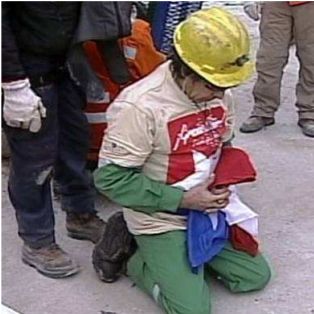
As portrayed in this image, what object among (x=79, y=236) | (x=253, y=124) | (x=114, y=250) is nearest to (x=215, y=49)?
(x=114, y=250)

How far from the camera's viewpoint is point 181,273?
3049 millimetres

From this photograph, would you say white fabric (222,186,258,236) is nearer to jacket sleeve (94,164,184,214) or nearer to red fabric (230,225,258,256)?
red fabric (230,225,258,256)

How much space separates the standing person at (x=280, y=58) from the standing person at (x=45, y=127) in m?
1.25

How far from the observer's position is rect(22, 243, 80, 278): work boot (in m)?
3.30

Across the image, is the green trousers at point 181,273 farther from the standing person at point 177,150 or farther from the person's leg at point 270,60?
the person's leg at point 270,60

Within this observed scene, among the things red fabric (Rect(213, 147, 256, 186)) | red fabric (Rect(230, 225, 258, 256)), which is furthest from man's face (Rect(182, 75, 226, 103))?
red fabric (Rect(230, 225, 258, 256))

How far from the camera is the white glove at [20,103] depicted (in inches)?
112

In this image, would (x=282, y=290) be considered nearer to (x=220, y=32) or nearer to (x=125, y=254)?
(x=125, y=254)

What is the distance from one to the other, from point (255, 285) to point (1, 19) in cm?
119

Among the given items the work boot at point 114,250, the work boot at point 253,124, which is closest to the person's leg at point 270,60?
the work boot at point 253,124

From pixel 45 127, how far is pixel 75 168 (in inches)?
15.4

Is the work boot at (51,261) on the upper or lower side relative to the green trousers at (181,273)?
lower

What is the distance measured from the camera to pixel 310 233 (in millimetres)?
3600

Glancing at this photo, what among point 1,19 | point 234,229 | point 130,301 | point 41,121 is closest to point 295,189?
point 234,229
